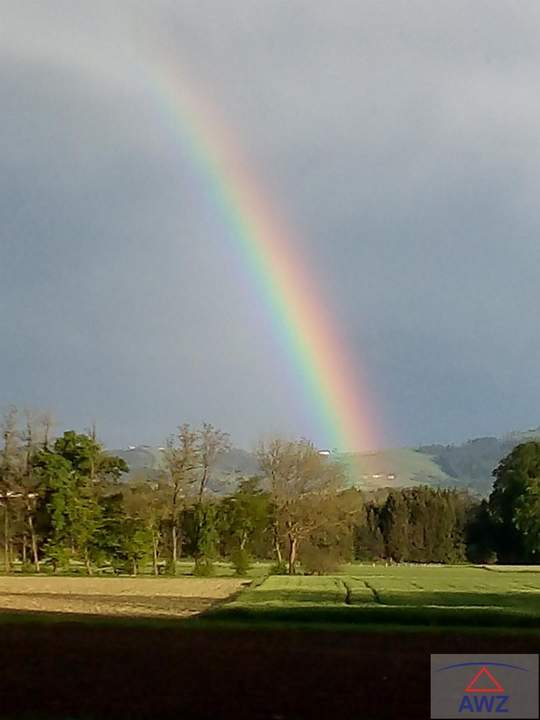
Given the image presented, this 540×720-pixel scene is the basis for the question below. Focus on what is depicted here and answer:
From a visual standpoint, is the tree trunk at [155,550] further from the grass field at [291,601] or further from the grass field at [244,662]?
the grass field at [244,662]

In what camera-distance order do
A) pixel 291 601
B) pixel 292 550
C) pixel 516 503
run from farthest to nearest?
pixel 516 503, pixel 292 550, pixel 291 601

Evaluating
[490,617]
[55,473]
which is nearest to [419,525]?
[55,473]

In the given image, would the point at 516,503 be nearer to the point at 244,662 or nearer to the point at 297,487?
the point at 297,487

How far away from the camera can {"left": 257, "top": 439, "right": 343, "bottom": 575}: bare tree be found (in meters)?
83.2

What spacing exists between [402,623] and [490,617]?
10.2 feet

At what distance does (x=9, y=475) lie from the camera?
8362 centimetres

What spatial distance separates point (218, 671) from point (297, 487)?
7030 centimetres

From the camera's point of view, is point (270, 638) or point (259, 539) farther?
point (259, 539)

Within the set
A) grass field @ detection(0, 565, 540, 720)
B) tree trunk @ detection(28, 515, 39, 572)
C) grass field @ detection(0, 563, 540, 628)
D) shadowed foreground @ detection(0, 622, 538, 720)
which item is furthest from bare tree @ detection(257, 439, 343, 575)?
shadowed foreground @ detection(0, 622, 538, 720)

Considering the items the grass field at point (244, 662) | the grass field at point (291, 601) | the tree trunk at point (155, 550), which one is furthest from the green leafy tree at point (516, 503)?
the grass field at point (244, 662)

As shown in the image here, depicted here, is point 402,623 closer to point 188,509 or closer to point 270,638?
point 270,638

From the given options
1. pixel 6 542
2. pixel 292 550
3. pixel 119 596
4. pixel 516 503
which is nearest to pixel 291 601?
pixel 119 596

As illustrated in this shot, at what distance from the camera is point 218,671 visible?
612 inches

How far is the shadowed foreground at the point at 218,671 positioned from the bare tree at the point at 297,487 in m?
60.7
